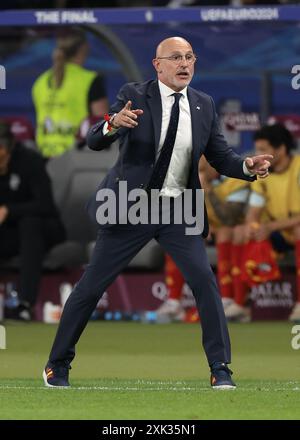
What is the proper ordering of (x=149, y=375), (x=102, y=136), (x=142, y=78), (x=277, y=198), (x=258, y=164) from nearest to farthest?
(x=102, y=136)
(x=258, y=164)
(x=149, y=375)
(x=277, y=198)
(x=142, y=78)

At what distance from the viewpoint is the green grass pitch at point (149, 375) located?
8.98 m

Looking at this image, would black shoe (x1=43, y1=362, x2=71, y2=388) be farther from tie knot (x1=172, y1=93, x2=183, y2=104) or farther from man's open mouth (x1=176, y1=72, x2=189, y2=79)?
man's open mouth (x1=176, y1=72, x2=189, y2=79)

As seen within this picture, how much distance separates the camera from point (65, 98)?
17609 mm

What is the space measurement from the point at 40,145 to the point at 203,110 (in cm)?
732

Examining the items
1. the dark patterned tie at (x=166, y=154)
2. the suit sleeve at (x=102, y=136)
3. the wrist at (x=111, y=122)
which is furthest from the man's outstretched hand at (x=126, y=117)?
the dark patterned tie at (x=166, y=154)

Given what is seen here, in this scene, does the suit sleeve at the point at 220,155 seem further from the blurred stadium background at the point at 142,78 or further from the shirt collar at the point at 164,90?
the blurred stadium background at the point at 142,78

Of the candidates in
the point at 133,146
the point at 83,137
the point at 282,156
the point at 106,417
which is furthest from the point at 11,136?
the point at 106,417

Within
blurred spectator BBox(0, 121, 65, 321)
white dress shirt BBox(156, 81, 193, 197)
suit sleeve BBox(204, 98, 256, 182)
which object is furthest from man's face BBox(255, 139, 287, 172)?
white dress shirt BBox(156, 81, 193, 197)

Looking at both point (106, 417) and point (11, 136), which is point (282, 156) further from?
point (106, 417)

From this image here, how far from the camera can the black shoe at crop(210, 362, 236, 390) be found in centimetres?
997

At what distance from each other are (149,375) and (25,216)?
4.92 m

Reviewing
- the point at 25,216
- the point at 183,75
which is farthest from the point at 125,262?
the point at 25,216

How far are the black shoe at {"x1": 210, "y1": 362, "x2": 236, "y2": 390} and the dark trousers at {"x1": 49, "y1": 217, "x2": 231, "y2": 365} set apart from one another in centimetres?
4

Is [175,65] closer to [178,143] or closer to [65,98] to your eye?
[178,143]
